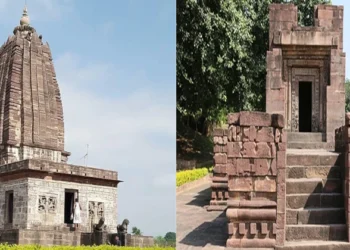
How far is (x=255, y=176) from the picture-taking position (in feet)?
18.1

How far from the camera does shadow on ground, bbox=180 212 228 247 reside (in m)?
5.75

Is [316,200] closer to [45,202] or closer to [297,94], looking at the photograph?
[297,94]

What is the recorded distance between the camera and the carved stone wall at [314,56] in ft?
31.2

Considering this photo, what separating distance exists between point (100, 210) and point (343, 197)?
9.56 meters

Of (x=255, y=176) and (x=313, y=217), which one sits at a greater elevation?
(x=255, y=176)

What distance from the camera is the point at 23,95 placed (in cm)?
1518

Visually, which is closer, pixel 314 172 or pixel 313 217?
pixel 313 217

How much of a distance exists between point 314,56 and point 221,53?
4.15 meters

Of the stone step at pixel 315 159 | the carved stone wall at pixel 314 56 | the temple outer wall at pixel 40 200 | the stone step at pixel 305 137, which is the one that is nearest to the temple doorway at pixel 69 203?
the temple outer wall at pixel 40 200

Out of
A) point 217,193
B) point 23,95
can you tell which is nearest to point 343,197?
point 217,193

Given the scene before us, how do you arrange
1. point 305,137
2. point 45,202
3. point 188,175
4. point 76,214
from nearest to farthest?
1. point 305,137
2. point 45,202
3. point 76,214
4. point 188,175

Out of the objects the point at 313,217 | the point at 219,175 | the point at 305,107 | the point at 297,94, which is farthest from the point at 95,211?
the point at 313,217

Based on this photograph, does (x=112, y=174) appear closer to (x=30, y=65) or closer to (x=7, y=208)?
(x=7, y=208)

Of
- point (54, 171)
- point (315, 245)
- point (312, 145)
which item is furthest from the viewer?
point (54, 171)
